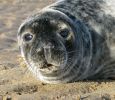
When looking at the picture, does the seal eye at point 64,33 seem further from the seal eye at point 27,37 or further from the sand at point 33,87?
the sand at point 33,87

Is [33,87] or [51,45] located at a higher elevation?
[51,45]

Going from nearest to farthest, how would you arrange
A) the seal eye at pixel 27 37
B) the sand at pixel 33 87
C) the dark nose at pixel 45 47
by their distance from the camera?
1. the sand at pixel 33 87
2. the dark nose at pixel 45 47
3. the seal eye at pixel 27 37

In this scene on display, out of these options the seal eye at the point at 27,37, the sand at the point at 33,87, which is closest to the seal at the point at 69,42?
the seal eye at the point at 27,37

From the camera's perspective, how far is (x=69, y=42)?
4.29m

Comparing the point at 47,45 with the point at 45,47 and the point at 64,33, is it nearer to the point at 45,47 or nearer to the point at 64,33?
the point at 45,47

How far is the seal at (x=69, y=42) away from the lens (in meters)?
4.07

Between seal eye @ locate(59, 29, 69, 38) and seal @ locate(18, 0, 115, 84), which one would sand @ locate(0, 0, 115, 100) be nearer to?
seal @ locate(18, 0, 115, 84)

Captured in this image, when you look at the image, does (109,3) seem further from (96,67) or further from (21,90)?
(21,90)

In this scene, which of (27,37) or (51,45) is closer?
(51,45)

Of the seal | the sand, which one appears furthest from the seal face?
the sand

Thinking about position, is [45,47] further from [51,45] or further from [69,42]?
[69,42]

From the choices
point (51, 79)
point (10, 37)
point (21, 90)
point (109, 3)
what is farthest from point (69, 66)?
point (10, 37)

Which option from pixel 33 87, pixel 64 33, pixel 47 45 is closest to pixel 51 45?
pixel 47 45


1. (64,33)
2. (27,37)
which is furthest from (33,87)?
(64,33)
